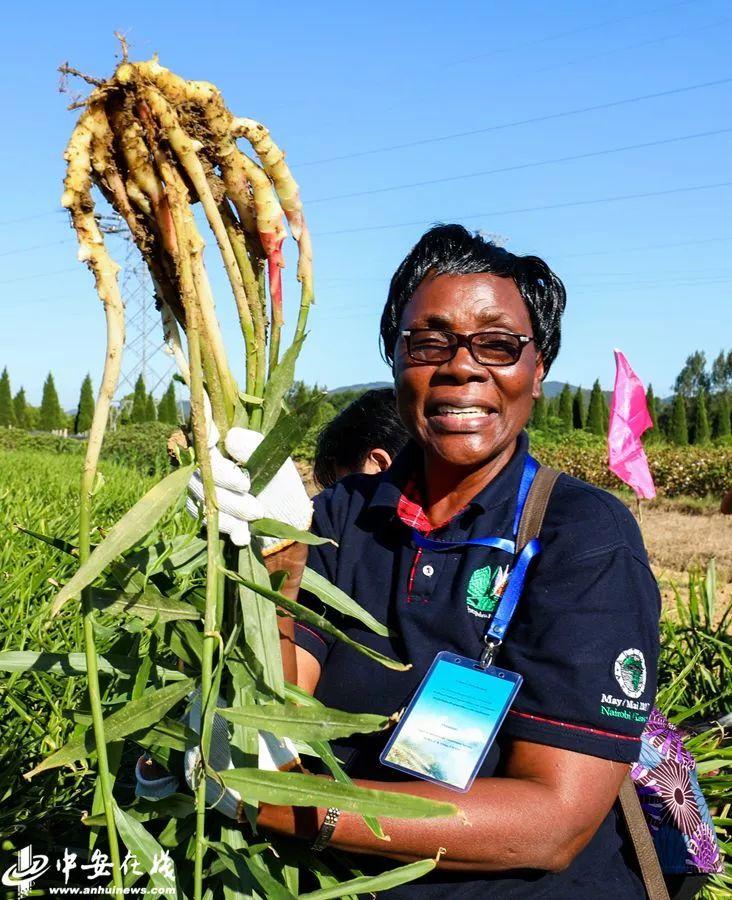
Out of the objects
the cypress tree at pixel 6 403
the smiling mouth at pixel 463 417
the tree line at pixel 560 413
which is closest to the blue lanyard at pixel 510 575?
the smiling mouth at pixel 463 417

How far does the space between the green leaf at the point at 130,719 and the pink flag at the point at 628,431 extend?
3573 millimetres

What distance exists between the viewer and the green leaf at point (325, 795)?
1145mm

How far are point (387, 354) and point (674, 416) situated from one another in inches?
1241

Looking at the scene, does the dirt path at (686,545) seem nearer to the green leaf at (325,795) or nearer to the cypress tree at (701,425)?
the green leaf at (325,795)

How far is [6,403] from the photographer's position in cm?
3862

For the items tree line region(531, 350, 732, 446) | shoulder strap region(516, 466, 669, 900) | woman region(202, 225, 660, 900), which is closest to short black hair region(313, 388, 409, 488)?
woman region(202, 225, 660, 900)

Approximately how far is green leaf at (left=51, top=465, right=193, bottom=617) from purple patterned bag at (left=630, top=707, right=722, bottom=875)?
931 millimetres

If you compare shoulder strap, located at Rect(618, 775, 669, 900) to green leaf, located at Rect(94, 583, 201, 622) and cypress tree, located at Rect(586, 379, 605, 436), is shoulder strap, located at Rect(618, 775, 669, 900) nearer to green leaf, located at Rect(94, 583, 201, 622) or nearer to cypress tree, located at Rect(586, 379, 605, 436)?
green leaf, located at Rect(94, 583, 201, 622)

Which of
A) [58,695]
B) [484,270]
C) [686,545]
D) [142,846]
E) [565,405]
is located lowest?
[686,545]

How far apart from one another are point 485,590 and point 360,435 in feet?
5.27

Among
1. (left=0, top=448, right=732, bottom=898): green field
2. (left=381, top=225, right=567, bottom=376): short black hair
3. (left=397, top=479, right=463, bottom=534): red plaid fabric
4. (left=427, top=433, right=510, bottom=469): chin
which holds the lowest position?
(left=0, top=448, right=732, bottom=898): green field

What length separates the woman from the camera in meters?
1.32

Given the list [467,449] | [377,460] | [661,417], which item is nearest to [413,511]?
[467,449]

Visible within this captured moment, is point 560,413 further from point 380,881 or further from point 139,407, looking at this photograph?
point 380,881
